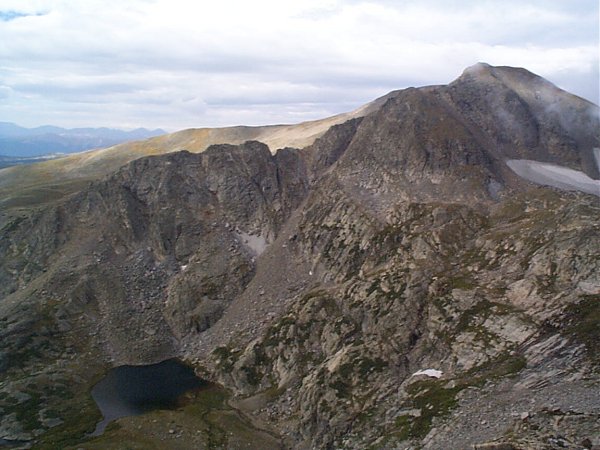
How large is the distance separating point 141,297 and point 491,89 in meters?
120

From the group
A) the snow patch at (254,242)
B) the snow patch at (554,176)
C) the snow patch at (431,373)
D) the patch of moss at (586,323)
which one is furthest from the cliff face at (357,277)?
the snow patch at (554,176)

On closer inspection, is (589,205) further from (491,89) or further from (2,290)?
(2,290)

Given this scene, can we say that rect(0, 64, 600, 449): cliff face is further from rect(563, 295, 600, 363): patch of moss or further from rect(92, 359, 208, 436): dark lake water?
rect(92, 359, 208, 436): dark lake water

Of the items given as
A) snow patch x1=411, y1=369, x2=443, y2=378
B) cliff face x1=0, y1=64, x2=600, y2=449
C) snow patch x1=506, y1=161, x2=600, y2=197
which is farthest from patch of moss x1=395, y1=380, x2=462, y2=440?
snow patch x1=506, y1=161, x2=600, y2=197

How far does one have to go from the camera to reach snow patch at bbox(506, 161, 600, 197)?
115 meters

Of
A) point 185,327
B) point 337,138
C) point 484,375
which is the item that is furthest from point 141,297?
point 484,375

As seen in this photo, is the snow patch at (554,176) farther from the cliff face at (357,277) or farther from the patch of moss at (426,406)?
the patch of moss at (426,406)

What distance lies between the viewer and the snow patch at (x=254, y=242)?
131750 millimetres

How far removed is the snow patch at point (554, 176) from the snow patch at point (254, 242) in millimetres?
68967

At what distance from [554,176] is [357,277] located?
2372 inches

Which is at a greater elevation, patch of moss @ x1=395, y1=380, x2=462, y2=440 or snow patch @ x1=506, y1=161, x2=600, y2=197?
snow patch @ x1=506, y1=161, x2=600, y2=197

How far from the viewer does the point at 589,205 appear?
87.5m

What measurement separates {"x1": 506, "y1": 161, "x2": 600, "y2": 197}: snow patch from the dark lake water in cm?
9308

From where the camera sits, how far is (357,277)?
10388cm
